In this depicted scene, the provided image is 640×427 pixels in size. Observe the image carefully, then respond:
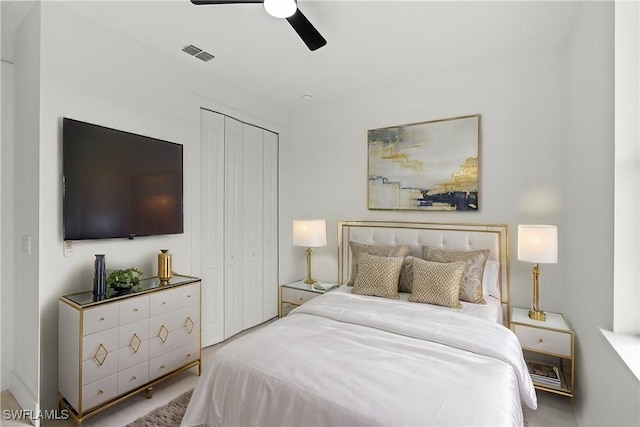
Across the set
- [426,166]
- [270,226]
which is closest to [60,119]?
[270,226]

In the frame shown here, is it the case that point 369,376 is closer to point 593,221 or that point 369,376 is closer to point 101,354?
point 593,221

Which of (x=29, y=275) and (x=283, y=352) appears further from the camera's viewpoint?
(x=29, y=275)

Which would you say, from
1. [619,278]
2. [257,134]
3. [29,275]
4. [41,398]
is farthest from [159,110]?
[619,278]

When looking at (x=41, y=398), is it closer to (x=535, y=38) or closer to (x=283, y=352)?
(x=283, y=352)

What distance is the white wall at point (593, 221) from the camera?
61.3 inches

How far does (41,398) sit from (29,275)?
82 cm

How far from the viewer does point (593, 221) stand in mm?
1909

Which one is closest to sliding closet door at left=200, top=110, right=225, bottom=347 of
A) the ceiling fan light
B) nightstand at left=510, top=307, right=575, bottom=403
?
the ceiling fan light

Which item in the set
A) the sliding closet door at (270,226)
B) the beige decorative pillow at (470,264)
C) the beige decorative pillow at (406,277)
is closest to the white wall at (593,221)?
the beige decorative pillow at (470,264)

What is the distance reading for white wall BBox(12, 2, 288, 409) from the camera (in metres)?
2.10

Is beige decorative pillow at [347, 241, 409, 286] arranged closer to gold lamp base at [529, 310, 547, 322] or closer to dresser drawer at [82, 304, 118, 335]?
gold lamp base at [529, 310, 547, 322]

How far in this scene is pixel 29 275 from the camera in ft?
7.22

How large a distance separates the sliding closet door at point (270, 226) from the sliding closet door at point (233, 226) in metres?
0.40

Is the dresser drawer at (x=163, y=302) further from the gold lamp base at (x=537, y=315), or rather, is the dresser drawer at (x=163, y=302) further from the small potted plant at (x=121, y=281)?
the gold lamp base at (x=537, y=315)
